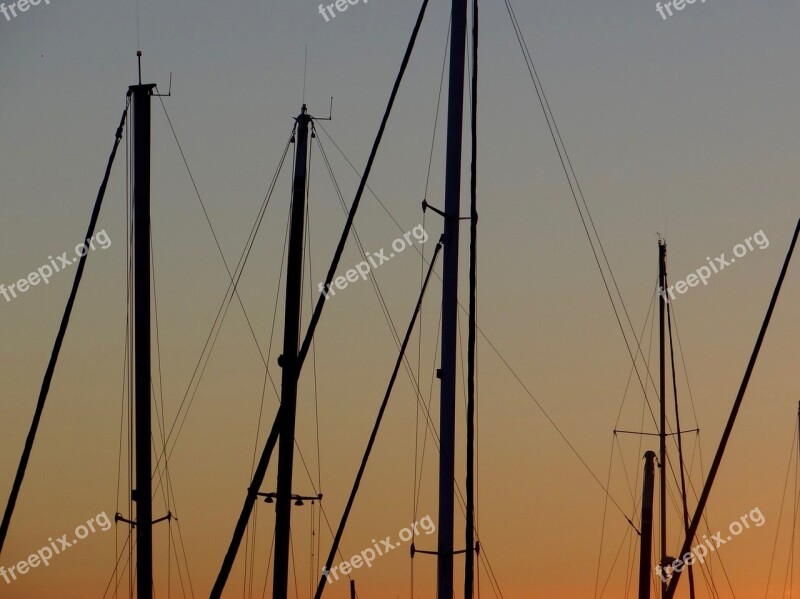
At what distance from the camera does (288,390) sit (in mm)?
38844

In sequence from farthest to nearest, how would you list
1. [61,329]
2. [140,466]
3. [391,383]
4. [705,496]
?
[391,383] → [61,329] → [140,466] → [705,496]

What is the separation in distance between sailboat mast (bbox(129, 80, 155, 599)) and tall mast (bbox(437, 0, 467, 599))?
5613 millimetres

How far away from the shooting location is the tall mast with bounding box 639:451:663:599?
48.4m

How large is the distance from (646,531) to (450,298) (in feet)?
33.2

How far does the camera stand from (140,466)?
133ft

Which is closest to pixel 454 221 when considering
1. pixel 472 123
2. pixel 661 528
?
pixel 472 123

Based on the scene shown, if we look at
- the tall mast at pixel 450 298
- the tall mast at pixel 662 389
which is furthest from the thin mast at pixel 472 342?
the tall mast at pixel 662 389

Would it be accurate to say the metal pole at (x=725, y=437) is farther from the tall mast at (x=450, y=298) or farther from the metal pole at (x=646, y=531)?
the metal pole at (x=646, y=531)

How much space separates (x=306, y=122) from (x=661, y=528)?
23.1 meters

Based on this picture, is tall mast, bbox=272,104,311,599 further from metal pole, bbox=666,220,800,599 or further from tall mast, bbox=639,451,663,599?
tall mast, bbox=639,451,663,599

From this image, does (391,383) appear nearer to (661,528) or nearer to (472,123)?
(472,123)

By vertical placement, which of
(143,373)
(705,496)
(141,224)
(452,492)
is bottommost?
(705,496)

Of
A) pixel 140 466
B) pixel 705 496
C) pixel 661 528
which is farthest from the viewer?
pixel 661 528

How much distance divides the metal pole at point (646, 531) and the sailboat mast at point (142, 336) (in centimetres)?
1300
